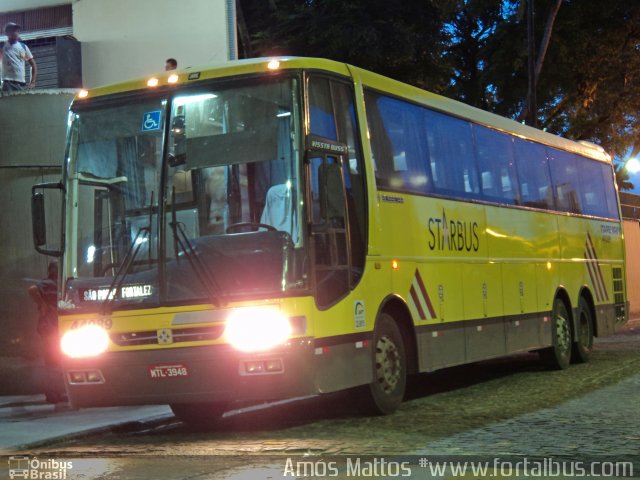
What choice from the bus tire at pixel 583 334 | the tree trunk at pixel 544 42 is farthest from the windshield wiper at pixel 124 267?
the tree trunk at pixel 544 42

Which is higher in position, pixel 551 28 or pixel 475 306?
pixel 551 28

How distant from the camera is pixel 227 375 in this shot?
828 centimetres

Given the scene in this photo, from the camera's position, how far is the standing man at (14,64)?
1550 centimetres

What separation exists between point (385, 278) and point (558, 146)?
23.0ft

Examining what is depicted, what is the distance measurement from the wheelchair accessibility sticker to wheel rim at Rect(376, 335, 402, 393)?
3.12 m

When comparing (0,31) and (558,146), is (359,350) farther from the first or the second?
(0,31)

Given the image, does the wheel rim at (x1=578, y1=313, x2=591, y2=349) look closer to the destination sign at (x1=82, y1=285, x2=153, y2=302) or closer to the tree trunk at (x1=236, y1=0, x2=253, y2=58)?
the destination sign at (x1=82, y1=285, x2=153, y2=302)

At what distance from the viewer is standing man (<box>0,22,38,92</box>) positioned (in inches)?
610

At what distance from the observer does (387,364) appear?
952 cm

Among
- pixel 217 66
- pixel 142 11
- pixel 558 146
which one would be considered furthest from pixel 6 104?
pixel 558 146

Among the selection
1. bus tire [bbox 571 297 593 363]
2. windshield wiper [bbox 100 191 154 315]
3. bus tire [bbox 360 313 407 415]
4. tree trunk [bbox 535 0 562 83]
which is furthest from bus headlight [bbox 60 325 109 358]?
tree trunk [bbox 535 0 562 83]

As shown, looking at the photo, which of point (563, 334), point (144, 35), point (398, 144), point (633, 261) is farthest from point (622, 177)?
point (398, 144)

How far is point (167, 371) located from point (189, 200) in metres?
1.62

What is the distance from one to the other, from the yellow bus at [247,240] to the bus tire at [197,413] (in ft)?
0.07
